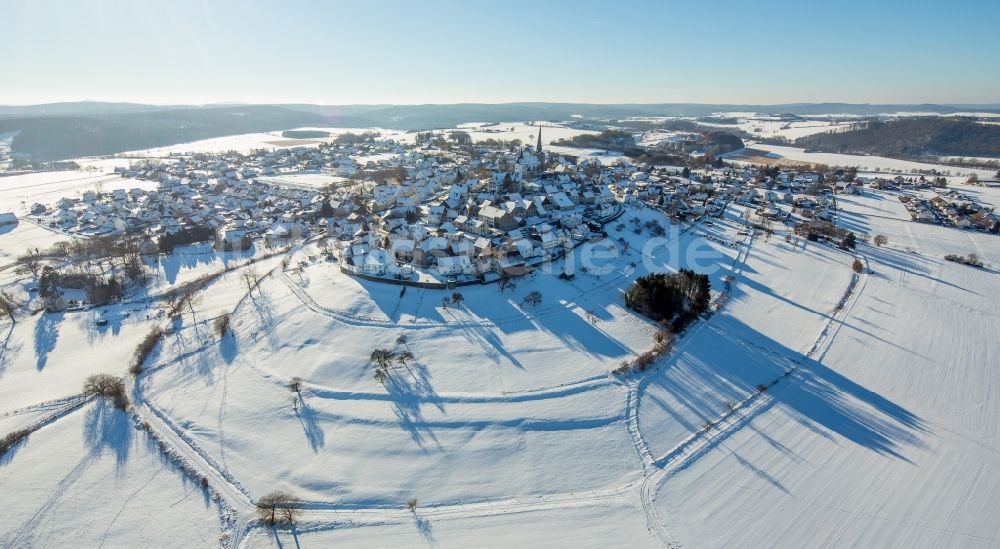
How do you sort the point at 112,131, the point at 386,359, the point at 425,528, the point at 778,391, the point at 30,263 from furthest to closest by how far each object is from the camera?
the point at 112,131
the point at 30,263
the point at 386,359
the point at 778,391
the point at 425,528

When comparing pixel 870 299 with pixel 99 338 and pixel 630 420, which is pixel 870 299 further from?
pixel 99 338

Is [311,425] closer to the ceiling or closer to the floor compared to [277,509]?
closer to the ceiling

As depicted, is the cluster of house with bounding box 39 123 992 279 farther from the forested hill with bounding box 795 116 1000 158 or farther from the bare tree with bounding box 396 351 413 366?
the forested hill with bounding box 795 116 1000 158

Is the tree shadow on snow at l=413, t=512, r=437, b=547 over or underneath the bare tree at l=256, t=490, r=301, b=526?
underneath

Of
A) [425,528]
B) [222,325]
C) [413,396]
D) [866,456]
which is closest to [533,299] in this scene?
[413,396]

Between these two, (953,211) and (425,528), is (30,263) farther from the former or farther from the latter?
(953,211)

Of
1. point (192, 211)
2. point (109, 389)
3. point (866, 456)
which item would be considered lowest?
point (866, 456)

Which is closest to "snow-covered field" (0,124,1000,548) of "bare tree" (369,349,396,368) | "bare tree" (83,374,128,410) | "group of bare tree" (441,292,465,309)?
"group of bare tree" (441,292,465,309)

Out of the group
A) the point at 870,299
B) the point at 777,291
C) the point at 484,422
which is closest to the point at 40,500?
the point at 484,422
